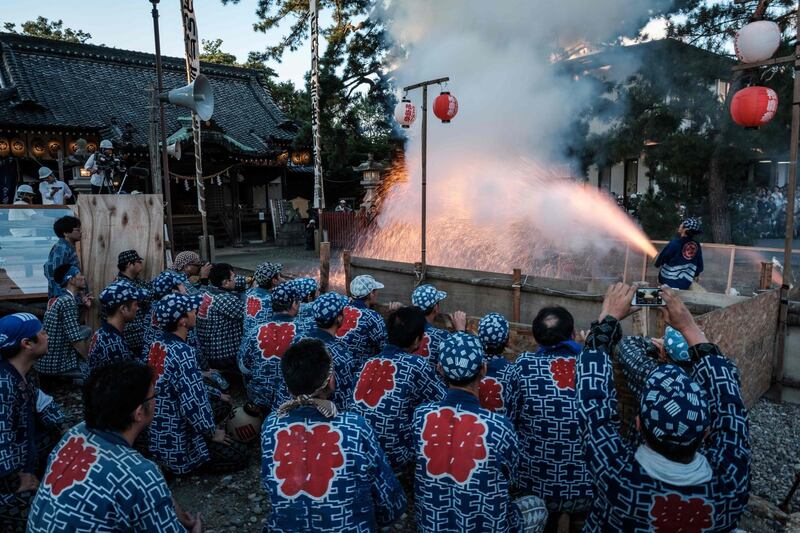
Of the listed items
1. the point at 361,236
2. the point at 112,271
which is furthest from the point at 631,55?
the point at 112,271

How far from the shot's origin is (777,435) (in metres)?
4.58

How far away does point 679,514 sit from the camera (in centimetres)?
187

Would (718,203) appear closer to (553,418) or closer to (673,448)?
(553,418)

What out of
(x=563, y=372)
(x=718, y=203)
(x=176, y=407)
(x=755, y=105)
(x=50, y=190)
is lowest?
(x=176, y=407)

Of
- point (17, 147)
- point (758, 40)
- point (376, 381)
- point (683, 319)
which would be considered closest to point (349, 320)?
point (376, 381)

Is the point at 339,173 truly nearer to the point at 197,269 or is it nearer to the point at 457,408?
the point at 197,269

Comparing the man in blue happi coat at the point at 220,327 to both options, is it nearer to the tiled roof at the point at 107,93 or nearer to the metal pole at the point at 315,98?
the metal pole at the point at 315,98

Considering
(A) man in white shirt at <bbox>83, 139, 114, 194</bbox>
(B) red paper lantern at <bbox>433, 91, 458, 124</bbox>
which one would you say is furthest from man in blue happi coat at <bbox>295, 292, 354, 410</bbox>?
(A) man in white shirt at <bbox>83, 139, 114, 194</bbox>

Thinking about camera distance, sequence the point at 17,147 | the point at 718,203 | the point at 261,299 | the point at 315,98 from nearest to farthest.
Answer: the point at 261,299 → the point at 718,203 → the point at 315,98 → the point at 17,147

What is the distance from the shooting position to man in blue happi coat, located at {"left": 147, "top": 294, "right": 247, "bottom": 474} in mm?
3596

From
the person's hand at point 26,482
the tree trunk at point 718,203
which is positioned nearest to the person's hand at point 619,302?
the person's hand at point 26,482

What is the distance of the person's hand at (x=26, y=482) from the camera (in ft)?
9.59

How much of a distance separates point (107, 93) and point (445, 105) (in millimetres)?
15521

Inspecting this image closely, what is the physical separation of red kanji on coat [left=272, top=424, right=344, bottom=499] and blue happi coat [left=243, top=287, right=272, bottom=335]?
2.70 m
